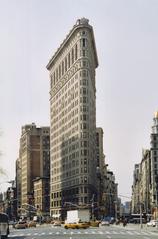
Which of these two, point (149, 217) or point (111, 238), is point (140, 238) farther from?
point (149, 217)

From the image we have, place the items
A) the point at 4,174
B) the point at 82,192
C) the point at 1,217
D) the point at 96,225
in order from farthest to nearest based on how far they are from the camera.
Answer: the point at 82,192 < the point at 96,225 < the point at 4,174 < the point at 1,217

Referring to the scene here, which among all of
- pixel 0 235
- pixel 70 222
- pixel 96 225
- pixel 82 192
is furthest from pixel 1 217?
pixel 82 192

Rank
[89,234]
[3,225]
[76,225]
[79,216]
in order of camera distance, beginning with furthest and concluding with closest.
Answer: [79,216] < [76,225] < [89,234] < [3,225]

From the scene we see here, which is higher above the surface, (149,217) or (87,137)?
(87,137)

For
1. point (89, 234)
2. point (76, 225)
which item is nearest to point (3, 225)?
point (89, 234)

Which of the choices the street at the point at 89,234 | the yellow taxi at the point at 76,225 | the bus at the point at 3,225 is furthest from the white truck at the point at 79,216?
the bus at the point at 3,225

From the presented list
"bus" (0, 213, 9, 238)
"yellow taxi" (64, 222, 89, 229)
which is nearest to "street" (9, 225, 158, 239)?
"bus" (0, 213, 9, 238)

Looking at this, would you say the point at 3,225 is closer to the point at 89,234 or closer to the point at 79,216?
the point at 89,234

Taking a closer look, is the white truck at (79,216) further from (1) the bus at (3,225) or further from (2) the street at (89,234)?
(1) the bus at (3,225)

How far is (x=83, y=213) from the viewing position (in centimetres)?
10238

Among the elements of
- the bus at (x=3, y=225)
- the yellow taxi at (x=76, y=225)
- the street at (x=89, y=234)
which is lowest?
the yellow taxi at (x=76, y=225)

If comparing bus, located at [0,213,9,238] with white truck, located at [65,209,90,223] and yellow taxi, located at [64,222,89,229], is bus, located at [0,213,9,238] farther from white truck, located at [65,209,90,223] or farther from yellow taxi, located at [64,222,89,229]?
white truck, located at [65,209,90,223]

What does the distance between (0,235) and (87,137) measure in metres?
144

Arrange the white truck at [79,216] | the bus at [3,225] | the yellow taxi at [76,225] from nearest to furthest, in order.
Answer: the bus at [3,225] → the yellow taxi at [76,225] → the white truck at [79,216]
